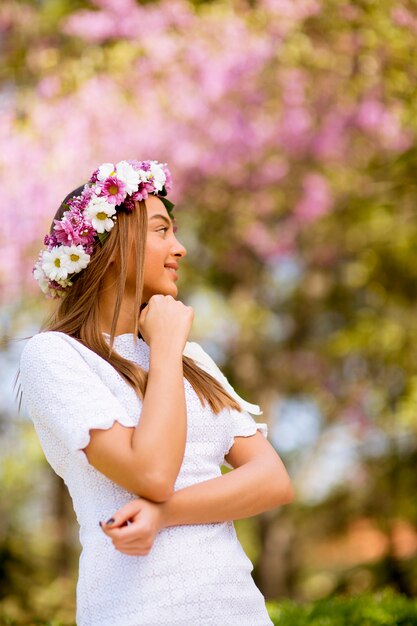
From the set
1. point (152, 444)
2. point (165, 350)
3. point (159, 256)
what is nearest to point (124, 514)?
point (152, 444)

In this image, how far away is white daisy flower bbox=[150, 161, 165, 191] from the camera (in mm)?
2568

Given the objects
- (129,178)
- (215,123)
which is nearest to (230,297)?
(215,123)

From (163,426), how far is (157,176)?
2.86ft

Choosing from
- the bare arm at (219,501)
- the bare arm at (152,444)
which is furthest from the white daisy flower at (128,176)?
the bare arm at (219,501)

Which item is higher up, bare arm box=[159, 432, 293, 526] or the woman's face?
the woman's face

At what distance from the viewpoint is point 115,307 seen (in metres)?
2.40

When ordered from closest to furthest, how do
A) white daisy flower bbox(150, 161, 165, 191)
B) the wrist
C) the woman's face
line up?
the wrist → the woman's face → white daisy flower bbox(150, 161, 165, 191)

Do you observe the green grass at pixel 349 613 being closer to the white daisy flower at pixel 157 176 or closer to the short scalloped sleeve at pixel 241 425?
the short scalloped sleeve at pixel 241 425

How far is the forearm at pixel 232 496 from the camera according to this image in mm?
2090

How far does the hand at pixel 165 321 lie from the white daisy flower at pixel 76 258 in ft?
0.77

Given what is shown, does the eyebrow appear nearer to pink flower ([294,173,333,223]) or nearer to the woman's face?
the woman's face

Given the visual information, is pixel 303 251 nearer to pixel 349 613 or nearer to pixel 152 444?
pixel 349 613

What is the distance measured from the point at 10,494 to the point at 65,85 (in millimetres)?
6507

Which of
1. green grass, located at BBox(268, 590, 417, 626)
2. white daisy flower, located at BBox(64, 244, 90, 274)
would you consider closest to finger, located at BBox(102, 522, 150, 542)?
white daisy flower, located at BBox(64, 244, 90, 274)
